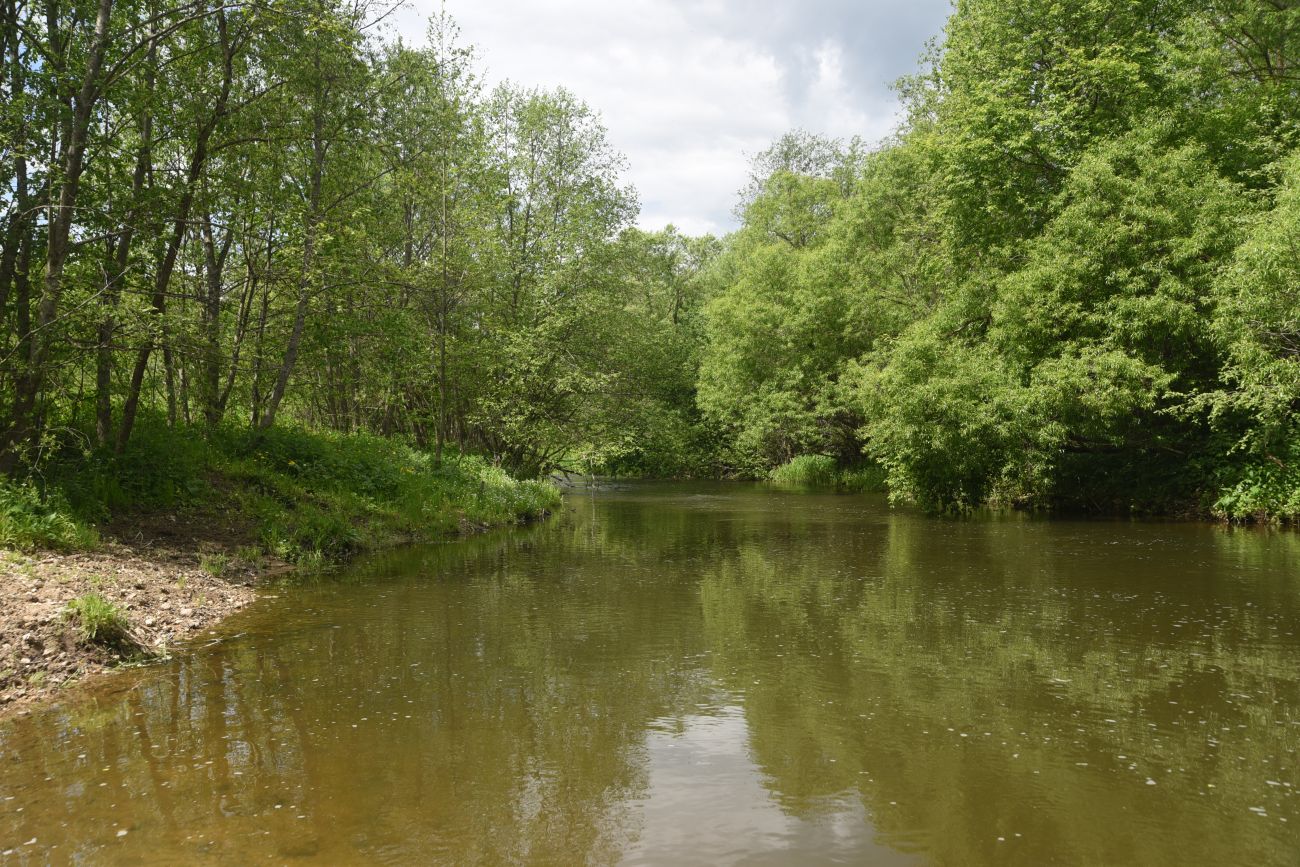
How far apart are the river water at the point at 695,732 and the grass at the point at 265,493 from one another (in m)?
2.76

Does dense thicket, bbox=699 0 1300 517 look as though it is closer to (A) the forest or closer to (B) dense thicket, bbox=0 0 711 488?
(A) the forest

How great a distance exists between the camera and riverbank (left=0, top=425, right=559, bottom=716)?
309 inches

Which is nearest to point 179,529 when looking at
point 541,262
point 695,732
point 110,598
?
point 110,598

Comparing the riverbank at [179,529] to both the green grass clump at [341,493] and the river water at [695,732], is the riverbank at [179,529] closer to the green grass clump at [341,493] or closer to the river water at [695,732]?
the green grass clump at [341,493]

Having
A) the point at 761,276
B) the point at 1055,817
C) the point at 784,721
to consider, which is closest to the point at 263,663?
the point at 784,721

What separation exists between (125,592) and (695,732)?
7.37 m

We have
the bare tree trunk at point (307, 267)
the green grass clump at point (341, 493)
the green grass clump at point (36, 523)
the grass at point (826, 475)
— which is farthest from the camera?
the grass at point (826, 475)

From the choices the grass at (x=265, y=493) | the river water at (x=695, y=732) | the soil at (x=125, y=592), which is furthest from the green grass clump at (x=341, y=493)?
the river water at (x=695, y=732)

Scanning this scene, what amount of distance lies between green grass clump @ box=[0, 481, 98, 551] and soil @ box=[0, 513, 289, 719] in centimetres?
24

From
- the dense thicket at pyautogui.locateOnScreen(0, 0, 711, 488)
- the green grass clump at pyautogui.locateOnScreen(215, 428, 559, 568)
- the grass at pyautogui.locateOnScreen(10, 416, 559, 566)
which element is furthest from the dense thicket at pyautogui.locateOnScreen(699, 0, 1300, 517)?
the grass at pyautogui.locateOnScreen(10, 416, 559, 566)

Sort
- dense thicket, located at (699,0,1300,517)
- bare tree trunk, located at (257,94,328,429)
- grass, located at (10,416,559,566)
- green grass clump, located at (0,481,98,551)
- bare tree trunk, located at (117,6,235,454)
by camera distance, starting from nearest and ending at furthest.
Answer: green grass clump, located at (0,481,98,551) → grass, located at (10,416,559,566) → bare tree trunk, located at (117,6,235,454) → bare tree trunk, located at (257,94,328,429) → dense thicket, located at (699,0,1300,517)

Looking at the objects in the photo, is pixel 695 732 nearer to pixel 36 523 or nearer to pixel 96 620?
pixel 96 620

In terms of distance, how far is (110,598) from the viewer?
9.10 m

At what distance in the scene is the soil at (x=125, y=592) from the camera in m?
7.34
